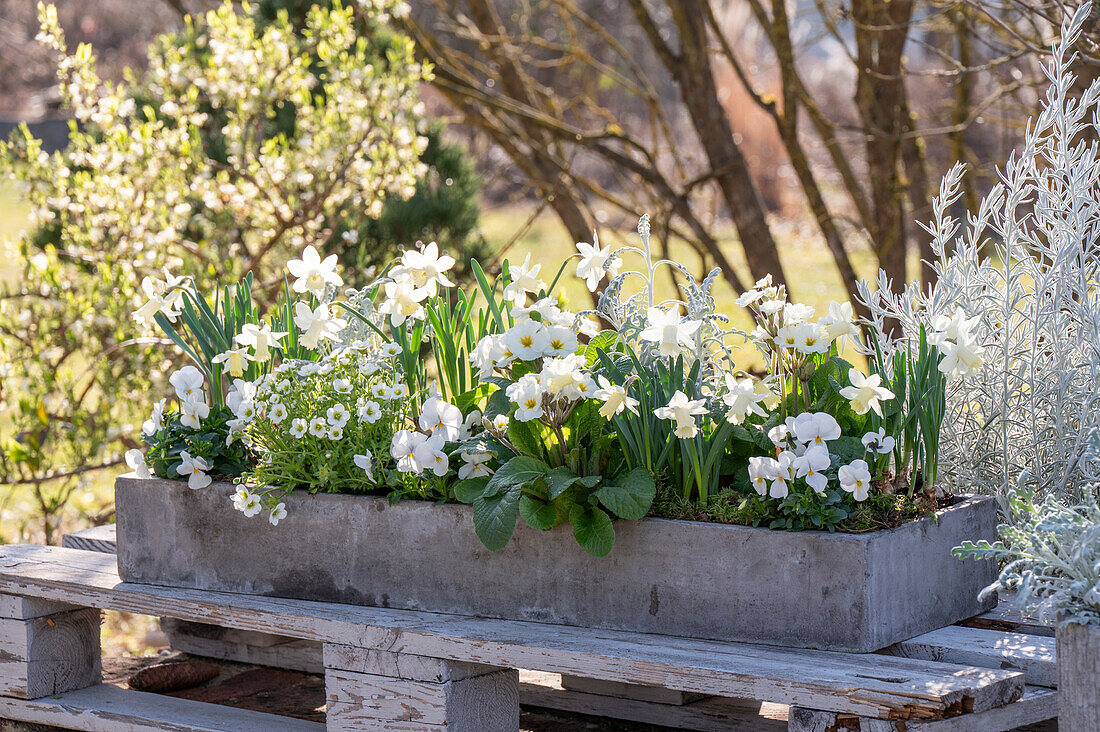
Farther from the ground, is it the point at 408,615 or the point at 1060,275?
the point at 1060,275

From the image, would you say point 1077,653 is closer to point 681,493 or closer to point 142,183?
point 681,493

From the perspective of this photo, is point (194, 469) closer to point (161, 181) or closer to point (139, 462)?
point (139, 462)

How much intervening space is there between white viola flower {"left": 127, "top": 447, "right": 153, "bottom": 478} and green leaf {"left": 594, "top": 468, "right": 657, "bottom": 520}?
0.90 meters

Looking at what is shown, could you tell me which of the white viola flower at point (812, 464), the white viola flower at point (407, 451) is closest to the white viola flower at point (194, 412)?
the white viola flower at point (407, 451)

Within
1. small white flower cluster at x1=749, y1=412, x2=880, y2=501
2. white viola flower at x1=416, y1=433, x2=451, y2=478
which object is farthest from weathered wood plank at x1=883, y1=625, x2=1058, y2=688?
white viola flower at x1=416, y1=433, x2=451, y2=478

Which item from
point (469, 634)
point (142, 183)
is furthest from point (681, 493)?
point (142, 183)

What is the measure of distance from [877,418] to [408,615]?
0.80 metres

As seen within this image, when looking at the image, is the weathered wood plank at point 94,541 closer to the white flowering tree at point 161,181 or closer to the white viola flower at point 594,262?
the white flowering tree at point 161,181

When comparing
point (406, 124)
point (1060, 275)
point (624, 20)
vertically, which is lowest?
point (1060, 275)

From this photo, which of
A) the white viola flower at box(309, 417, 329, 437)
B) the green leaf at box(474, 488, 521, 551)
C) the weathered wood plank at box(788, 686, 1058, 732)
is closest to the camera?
the weathered wood plank at box(788, 686, 1058, 732)

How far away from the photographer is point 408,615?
1.84m

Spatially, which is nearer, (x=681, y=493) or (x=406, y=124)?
(x=681, y=493)

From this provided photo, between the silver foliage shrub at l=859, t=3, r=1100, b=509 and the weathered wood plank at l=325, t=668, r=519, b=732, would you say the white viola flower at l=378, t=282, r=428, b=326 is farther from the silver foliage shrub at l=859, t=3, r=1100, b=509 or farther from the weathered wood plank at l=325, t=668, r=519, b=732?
the silver foliage shrub at l=859, t=3, r=1100, b=509

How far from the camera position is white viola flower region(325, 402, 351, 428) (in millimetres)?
1898
